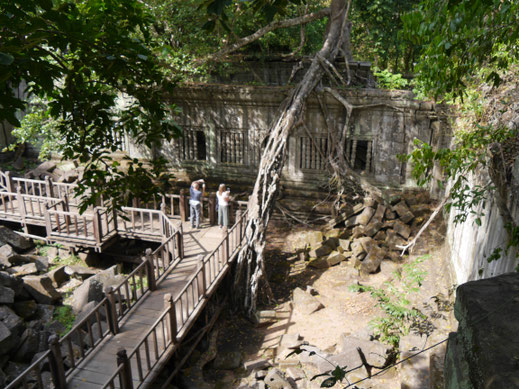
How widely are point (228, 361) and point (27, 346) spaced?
408 cm

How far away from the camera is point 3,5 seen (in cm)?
262

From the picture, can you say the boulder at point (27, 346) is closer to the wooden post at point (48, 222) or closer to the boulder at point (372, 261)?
the wooden post at point (48, 222)

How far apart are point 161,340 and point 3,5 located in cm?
667

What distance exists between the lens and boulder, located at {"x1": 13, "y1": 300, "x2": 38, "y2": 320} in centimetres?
971

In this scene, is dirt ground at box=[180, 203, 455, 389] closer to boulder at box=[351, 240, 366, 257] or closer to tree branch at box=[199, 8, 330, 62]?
boulder at box=[351, 240, 366, 257]

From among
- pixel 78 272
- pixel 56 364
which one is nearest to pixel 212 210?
pixel 78 272

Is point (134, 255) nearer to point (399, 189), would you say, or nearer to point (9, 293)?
point (9, 293)

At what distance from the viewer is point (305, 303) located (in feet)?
33.5

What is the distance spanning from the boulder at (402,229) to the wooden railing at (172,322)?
469 centimetres

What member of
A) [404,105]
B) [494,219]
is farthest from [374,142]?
[494,219]

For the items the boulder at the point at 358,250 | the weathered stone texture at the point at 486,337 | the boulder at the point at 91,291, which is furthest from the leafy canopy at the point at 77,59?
the boulder at the point at 358,250

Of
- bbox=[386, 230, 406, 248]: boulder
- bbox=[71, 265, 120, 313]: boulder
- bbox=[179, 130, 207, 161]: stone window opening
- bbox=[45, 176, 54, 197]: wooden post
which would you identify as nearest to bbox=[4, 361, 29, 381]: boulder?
bbox=[71, 265, 120, 313]: boulder

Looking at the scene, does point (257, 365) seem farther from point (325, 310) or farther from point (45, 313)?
point (45, 313)

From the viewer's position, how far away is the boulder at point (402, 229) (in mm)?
11922
